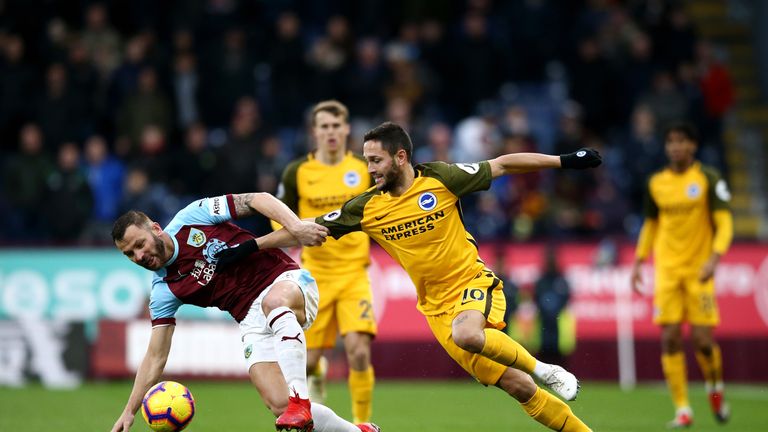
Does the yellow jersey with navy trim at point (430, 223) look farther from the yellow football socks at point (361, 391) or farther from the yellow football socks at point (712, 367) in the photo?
the yellow football socks at point (712, 367)

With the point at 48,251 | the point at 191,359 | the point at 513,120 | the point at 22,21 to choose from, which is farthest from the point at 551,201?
the point at 22,21

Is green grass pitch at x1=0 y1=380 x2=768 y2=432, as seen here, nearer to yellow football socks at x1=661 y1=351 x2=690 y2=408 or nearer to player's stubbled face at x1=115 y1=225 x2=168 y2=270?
yellow football socks at x1=661 y1=351 x2=690 y2=408

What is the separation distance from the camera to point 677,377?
12844mm

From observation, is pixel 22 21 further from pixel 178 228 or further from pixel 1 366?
pixel 178 228

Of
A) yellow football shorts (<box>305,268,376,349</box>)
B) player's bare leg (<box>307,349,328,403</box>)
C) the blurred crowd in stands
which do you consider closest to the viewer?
yellow football shorts (<box>305,268,376,349</box>)

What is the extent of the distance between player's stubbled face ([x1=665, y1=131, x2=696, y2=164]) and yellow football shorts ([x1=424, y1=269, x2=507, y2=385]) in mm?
4414

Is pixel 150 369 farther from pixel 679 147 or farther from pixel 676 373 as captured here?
pixel 679 147

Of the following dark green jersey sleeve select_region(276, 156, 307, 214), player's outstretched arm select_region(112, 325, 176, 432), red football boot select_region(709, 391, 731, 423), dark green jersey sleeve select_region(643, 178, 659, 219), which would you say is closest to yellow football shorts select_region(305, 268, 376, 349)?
dark green jersey sleeve select_region(276, 156, 307, 214)

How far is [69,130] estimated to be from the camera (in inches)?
792

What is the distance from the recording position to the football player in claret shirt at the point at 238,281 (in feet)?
29.0

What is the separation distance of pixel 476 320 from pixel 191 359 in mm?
9857

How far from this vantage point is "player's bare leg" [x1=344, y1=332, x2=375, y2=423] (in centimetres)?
1104

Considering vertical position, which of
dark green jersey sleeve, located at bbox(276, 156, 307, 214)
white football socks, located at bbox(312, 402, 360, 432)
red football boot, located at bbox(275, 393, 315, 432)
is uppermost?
dark green jersey sleeve, located at bbox(276, 156, 307, 214)

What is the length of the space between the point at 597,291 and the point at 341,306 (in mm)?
7508
